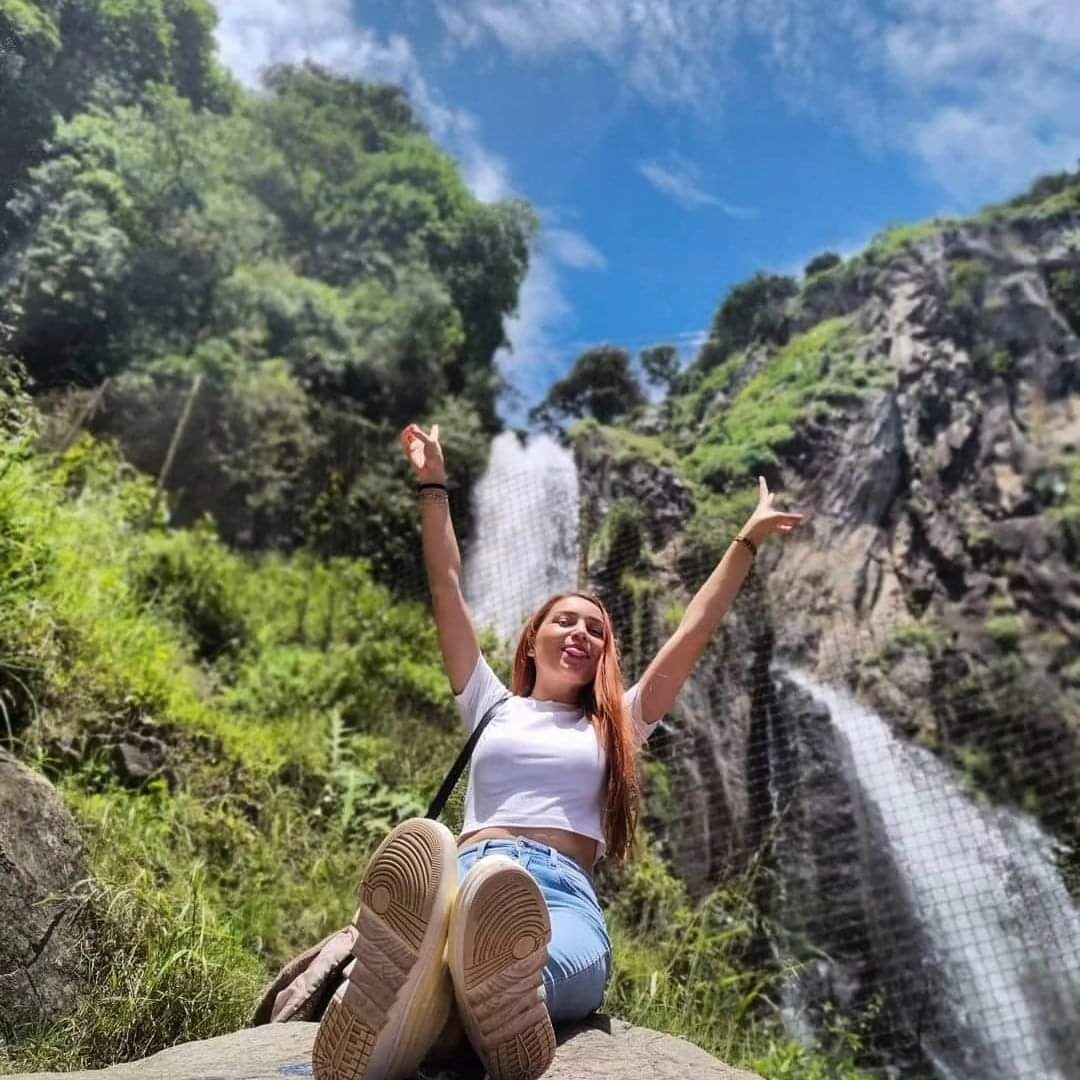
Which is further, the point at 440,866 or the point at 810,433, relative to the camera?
the point at 810,433

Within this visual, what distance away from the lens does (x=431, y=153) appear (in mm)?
8469

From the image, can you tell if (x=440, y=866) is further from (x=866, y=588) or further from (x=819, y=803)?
(x=866, y=588)

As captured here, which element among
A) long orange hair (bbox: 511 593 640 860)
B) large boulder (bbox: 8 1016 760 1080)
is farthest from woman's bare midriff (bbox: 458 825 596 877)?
large boulder (bbox: 8 1016 760 1080)

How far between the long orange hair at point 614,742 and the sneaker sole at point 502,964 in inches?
A: 19.1

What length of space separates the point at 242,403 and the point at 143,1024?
4.68 metres

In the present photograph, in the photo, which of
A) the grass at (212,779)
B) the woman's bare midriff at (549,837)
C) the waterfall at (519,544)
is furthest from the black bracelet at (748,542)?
the waterfall at (519,544)

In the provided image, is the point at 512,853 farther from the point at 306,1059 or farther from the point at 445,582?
the point at 445,582

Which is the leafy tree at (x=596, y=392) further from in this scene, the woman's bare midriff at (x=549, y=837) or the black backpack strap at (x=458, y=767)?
the woman's bare midriff at (x=549, y=837)

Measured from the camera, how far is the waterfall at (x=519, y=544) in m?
5.28

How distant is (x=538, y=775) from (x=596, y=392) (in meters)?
5.63

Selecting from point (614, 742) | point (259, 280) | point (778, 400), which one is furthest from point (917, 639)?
point (614, 742)

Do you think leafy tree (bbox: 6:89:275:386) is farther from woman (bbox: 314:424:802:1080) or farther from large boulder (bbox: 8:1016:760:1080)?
large boulder (bbox: 8:1016:760:1080)

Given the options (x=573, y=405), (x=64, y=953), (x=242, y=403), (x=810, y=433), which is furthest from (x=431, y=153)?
(x=64, y=953)

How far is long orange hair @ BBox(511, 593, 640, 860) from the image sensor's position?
1627 millimetres
